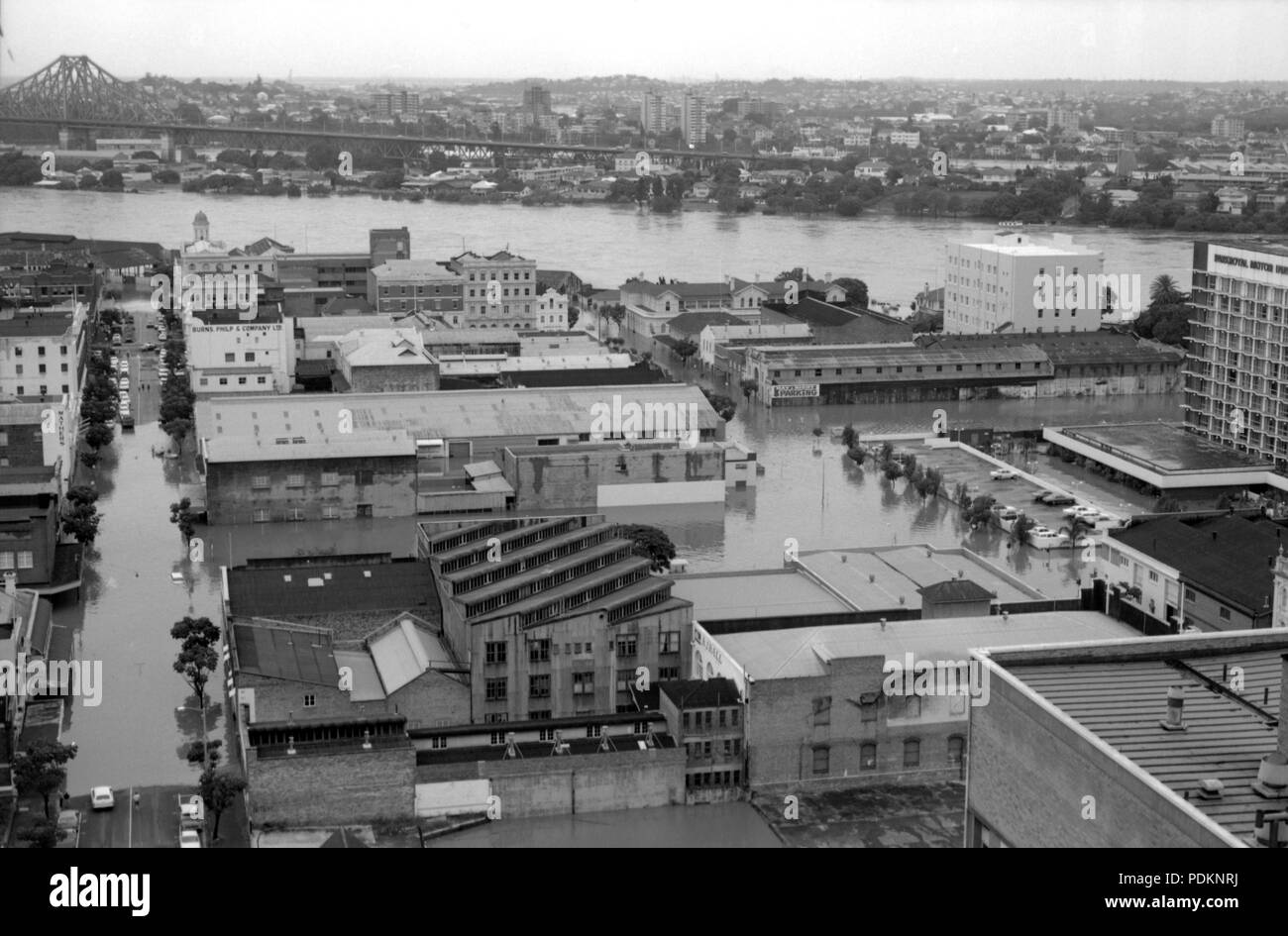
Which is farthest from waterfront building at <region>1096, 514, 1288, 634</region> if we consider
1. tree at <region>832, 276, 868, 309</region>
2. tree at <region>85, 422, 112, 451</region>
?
tree at <region>832, 276, 868, 309</region>

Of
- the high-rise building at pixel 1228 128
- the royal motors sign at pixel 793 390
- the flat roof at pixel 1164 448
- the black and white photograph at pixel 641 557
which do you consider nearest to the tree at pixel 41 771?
the black and white photograph at pixel 641 557

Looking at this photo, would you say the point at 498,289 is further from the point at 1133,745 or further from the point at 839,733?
the point at 1133,745

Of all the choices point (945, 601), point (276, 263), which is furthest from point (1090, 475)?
point (276, 263)

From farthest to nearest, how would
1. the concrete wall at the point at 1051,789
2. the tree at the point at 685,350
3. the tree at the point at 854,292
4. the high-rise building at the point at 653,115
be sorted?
1. the high-rise building at the point at 653,115
2. the tree at the point at 854,292
3. the tree at the point at 685,350
4. the concrete wall at the point at 1051,789

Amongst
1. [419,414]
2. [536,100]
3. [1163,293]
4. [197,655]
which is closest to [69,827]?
[197,655]

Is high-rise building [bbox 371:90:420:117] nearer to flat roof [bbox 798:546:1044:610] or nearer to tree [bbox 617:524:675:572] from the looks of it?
tree [bbox 617:524:675:572]

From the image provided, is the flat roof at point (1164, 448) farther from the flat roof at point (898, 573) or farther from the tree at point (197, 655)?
the tree at point (197, 655)

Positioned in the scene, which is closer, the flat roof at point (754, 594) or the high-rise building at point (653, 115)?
the flat roof at point (754, 594)
